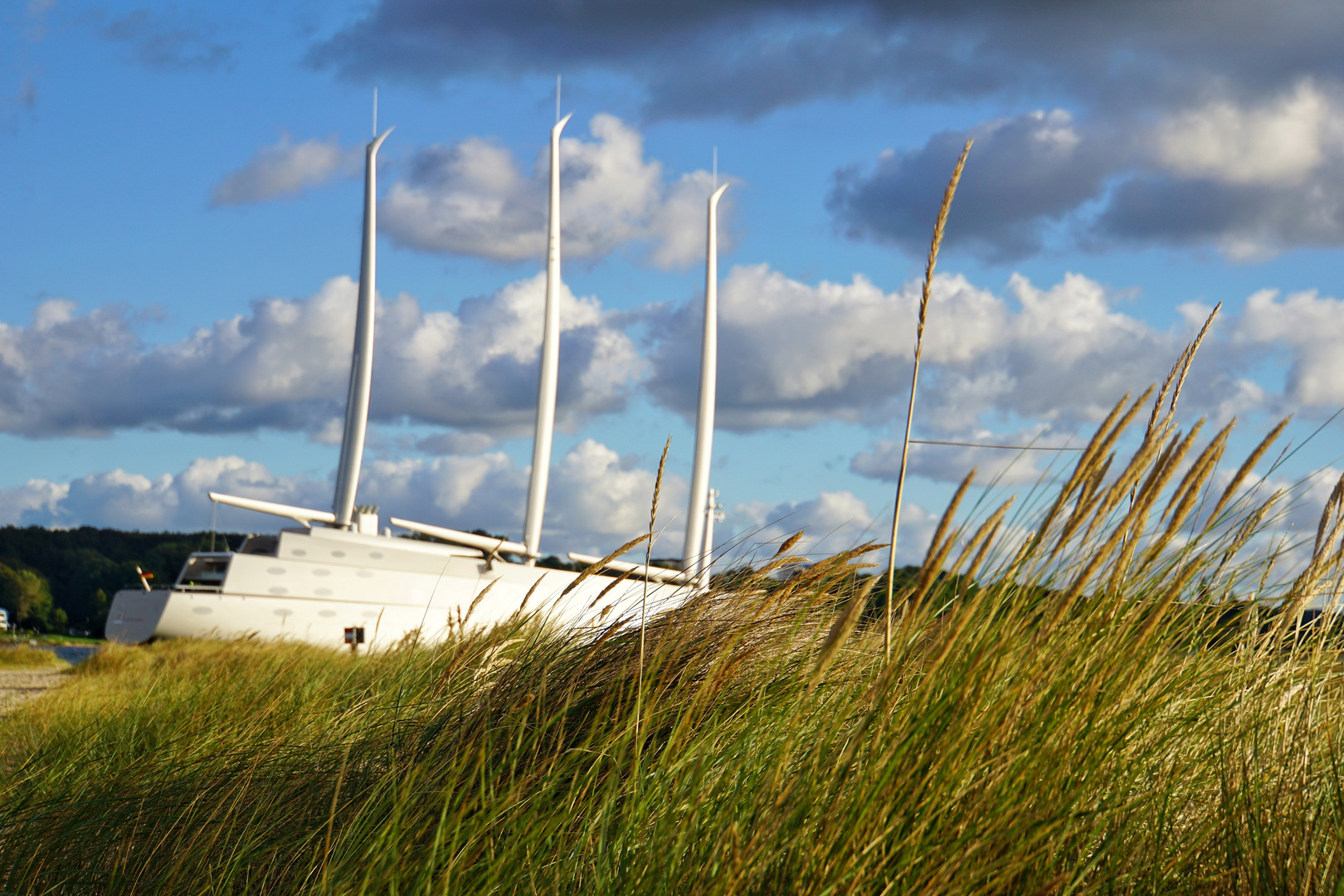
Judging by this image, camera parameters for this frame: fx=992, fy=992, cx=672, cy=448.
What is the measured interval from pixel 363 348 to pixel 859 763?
23902 mm

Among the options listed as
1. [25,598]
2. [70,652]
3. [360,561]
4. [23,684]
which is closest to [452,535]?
[360,561]

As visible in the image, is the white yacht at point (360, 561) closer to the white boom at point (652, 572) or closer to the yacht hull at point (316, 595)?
the yacht hull at point (316, 595)

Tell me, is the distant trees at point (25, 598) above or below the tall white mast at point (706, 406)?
below

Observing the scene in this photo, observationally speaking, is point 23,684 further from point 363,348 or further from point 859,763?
point 859,763

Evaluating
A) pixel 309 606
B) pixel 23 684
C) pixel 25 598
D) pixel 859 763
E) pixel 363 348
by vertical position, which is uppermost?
pixel 363 348

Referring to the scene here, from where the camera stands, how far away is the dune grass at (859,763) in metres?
1.88

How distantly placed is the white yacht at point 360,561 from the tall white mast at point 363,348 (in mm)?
29

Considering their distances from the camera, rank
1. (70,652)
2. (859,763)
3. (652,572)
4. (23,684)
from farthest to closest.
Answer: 1. (70,652)
2. (23,684)
3. (652,572)
4. (859,763)

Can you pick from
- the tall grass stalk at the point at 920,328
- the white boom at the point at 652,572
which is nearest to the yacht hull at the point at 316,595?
the white boom at the point at 652,572

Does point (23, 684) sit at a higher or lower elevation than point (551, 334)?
lower

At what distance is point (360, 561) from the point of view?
27.8m

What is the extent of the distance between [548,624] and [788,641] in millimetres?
2070

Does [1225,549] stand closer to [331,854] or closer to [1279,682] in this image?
[1279,682]

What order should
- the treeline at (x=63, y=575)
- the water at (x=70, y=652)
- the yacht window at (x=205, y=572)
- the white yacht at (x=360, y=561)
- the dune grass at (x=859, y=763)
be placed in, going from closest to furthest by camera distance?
the dune grass at (x=859, y=763) → the water at (x=70, y=652) → the white yacht at (x=360, y=561) → the yacht window at (x=205, y=572) → the treeline at (x=63, y=575)
